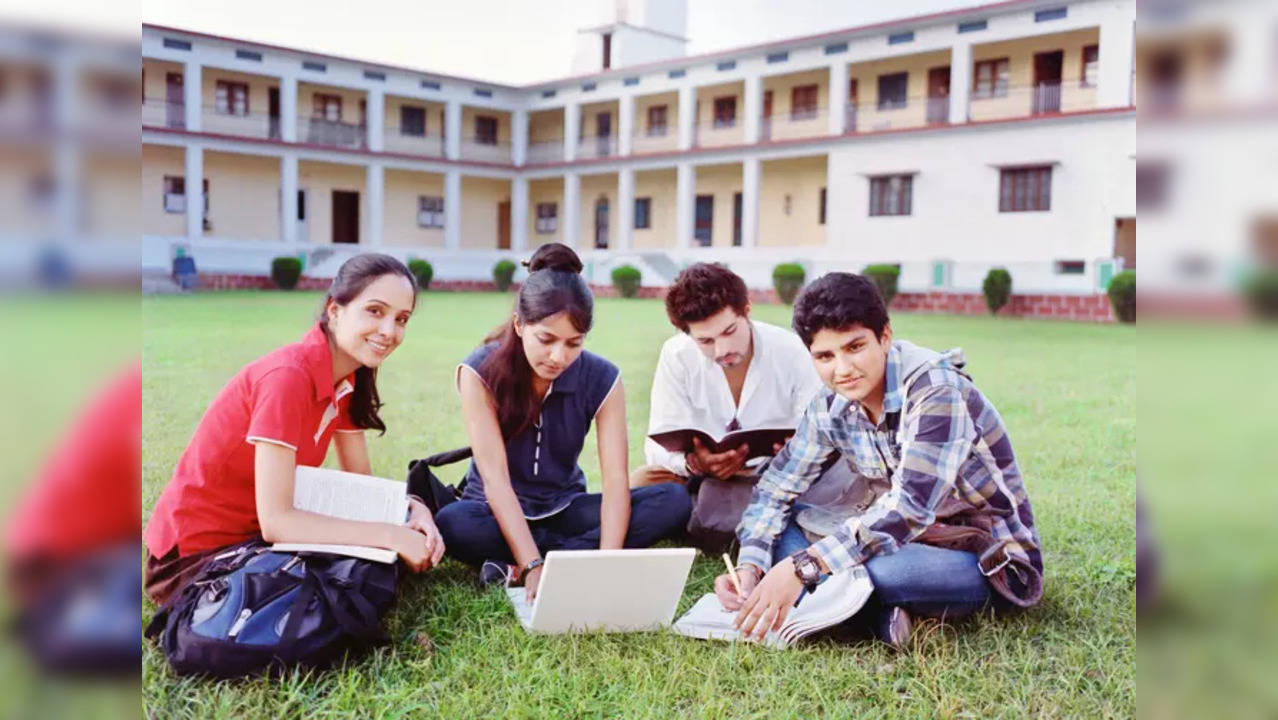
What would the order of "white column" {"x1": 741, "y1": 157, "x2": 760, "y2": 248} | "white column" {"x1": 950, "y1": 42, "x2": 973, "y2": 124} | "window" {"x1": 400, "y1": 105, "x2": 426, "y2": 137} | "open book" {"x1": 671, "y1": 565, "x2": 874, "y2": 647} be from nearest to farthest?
"open book" {"x1": 671, "y1": 565, "x2": 874, "y2": 647}, "white column" {"x1": 950, "y1": 42, "x2": 973, "y2": 124}, "white column" {"x1": 741, "y1": 157, "x2": 760, "y2": 248}, "window" {"x1": 400, "y1": 105, "x2": 426, "y2": 137}

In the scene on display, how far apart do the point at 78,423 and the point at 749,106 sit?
20840 millimetres

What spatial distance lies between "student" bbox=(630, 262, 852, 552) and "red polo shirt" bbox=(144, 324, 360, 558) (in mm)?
952

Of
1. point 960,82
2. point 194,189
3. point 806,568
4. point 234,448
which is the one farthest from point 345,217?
point 806,568

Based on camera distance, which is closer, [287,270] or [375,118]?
[287,270]

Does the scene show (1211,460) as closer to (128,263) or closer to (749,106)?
(128,263)

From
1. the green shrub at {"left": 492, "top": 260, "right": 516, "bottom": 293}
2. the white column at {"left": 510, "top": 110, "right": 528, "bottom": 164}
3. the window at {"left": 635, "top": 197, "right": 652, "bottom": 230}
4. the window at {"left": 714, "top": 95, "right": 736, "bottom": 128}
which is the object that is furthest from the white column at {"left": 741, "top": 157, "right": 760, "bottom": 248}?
the white column at {"left": 510, "top": 110, "right": 528, "bottom": 164}

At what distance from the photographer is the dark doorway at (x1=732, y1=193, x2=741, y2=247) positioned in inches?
837

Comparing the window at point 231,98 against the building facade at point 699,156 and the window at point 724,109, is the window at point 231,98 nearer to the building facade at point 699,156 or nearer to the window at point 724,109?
the building facade at point 699,156

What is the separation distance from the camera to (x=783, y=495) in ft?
7.55

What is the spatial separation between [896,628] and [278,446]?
1199mm

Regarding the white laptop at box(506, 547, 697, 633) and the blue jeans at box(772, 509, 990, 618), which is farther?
the blue jeans at box(772, 509, 990, 618)

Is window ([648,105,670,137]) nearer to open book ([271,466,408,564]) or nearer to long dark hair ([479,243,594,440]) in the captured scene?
long dark hair ([479,243,594,440])

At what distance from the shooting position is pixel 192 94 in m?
19.6

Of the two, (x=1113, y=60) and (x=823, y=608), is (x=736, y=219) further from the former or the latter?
(x=823, y=608)
